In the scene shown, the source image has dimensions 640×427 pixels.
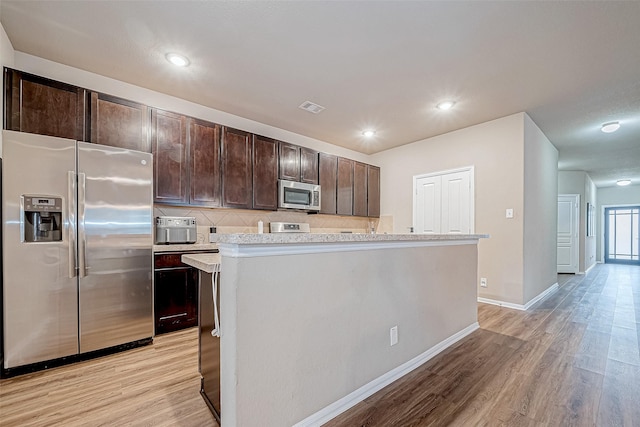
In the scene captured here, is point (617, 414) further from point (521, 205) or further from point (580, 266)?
point (580, 266)

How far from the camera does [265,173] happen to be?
3.90 metres

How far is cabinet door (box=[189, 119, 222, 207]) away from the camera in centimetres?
322

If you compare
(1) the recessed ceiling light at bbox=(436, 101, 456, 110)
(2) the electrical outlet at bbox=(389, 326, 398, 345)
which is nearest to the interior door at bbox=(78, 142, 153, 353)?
(2) the electrical outlet at bbox=(389, 326, 398, 345)

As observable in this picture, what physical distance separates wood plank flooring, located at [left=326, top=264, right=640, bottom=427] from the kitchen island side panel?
0.66ft

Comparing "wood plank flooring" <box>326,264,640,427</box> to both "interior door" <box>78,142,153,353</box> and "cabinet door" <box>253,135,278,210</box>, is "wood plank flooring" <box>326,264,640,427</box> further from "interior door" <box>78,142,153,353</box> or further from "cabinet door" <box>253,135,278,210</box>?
"cabinet door" <box>253,135,278,210</box>

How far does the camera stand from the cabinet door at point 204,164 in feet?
10.6

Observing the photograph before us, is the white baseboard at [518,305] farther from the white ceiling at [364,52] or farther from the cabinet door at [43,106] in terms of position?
the cabinet door at [43,106]

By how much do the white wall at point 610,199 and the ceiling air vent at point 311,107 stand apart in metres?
10.7

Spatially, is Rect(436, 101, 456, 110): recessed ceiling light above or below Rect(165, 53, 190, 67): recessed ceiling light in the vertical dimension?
below

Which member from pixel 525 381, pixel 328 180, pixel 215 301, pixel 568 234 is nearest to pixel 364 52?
pixel 215 301

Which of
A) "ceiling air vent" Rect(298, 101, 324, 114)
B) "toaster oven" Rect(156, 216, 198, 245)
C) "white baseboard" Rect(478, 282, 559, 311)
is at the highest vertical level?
"ceiling air vent" Rect(298, 101, 324, 114)

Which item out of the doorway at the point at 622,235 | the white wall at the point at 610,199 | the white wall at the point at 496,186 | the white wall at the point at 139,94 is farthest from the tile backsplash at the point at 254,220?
the doorway at the point at 622,235

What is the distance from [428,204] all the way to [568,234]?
15.6 ft

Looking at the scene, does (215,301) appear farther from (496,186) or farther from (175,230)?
(496,186)
